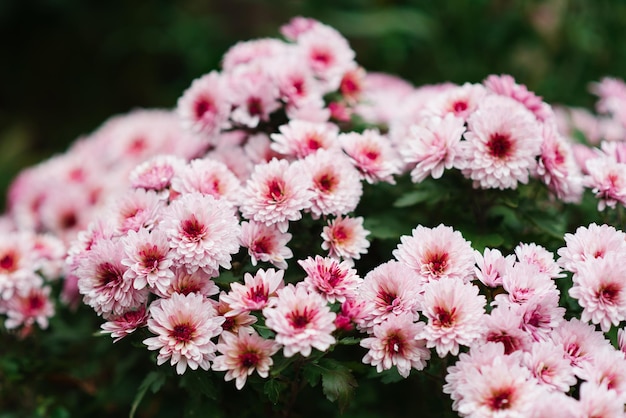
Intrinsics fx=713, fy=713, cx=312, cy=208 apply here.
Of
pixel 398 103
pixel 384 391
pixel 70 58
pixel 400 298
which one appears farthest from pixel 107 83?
pixel 400 298

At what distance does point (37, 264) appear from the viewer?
1.59 metres

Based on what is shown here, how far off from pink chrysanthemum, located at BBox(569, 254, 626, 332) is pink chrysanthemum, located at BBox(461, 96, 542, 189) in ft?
0.84

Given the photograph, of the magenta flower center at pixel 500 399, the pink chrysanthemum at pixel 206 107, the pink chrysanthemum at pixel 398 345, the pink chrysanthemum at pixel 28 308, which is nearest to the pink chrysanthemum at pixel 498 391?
the magenta flower center at pixel 500 399

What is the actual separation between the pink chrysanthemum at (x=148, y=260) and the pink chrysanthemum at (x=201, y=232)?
2cm

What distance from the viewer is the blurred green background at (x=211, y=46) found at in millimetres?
2695

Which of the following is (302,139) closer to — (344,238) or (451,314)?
(344,238)

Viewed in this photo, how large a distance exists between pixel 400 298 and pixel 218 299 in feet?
1.17

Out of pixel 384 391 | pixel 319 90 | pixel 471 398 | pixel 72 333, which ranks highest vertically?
pixel 319 90

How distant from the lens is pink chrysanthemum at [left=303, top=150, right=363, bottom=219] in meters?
1.33

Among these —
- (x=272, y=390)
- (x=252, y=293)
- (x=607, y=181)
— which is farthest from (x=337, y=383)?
(x=607, y=181)

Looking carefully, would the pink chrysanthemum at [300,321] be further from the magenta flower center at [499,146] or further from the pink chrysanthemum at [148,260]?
the magenta flower center at [499,146]

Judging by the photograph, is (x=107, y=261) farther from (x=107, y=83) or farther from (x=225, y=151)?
(x=107, y=83)

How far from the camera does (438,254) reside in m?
1.24

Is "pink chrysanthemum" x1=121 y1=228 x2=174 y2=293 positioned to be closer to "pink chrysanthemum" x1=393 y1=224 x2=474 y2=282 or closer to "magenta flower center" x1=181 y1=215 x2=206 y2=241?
"magenta flower center" x1=181 y1=215 x2=206 y2=241
